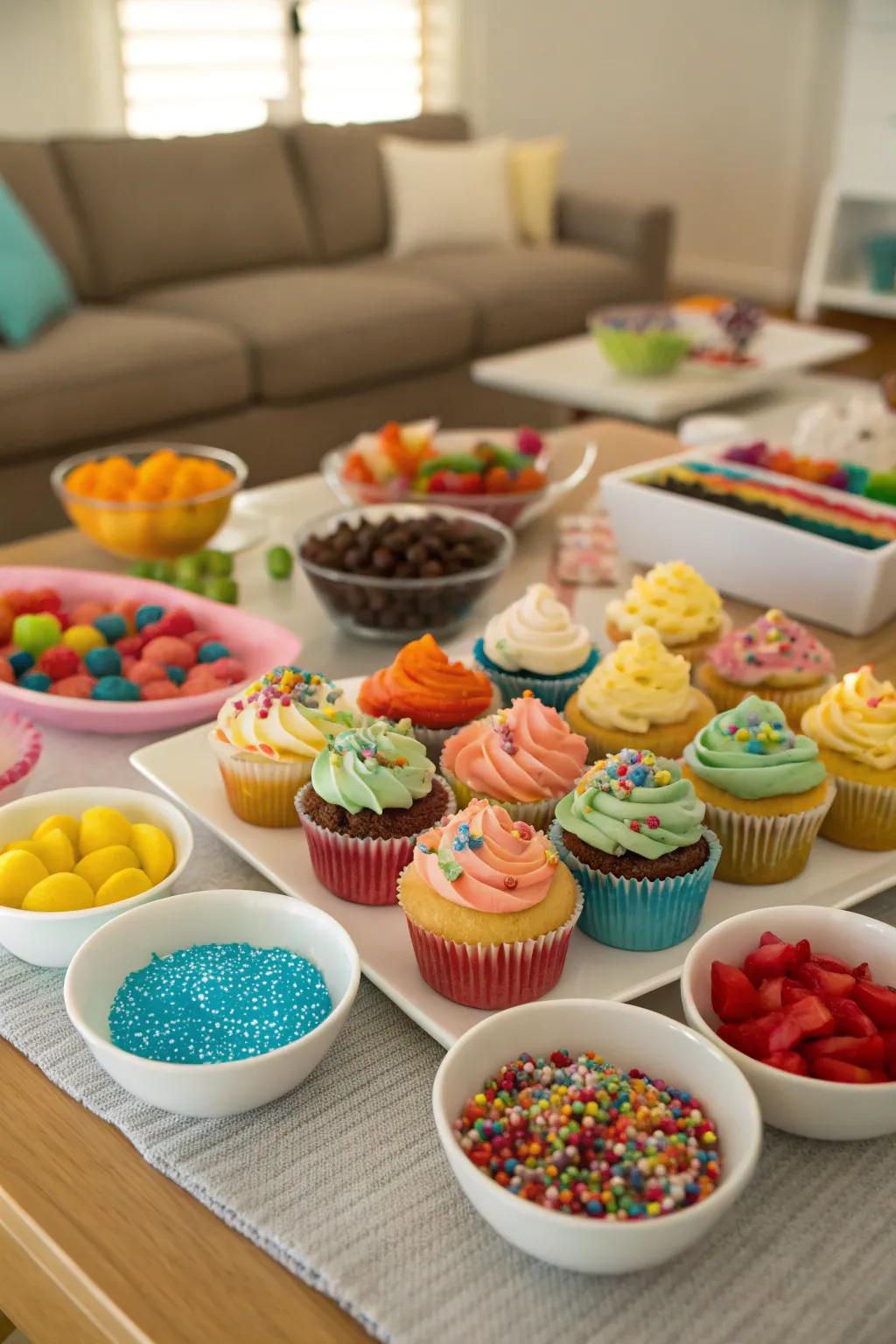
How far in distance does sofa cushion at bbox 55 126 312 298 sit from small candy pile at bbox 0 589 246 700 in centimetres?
250

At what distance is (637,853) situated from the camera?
102 centimetres

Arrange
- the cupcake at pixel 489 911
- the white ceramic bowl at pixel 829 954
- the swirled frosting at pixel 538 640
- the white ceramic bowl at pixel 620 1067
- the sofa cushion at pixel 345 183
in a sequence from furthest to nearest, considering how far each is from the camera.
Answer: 1. the sofa cushion at pixel 345 183
2. the swirled frosting at pixel 538 640
3. the cupcake at pixel 489 911
4. the white ceramic bowl at pixel 829 954
5. the white ceramic bowl at pixel 620 1067

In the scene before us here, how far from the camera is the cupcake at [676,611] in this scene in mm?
1454

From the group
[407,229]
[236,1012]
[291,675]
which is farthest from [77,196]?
[236,1012]

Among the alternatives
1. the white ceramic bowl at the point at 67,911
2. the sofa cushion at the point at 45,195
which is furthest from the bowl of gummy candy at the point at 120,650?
the sofa cushion at the point at 45,195

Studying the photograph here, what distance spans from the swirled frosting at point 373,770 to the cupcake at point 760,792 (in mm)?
240

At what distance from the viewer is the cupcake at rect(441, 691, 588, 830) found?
3.63ft

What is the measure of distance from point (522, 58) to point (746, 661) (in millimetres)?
5427

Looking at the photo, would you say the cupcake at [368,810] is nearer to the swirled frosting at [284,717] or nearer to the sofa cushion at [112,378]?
the swirled frosting at [284,717]

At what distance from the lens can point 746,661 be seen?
136cm

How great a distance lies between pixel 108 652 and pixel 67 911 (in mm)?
491

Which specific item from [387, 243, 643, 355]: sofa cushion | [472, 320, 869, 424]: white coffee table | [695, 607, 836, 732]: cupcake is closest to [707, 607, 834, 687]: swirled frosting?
[695, 607, 836, 732]: cupcake

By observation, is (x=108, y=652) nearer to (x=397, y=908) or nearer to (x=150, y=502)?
(x=150, y=502)

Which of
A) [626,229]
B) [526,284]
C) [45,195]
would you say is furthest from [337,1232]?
[626,229]
